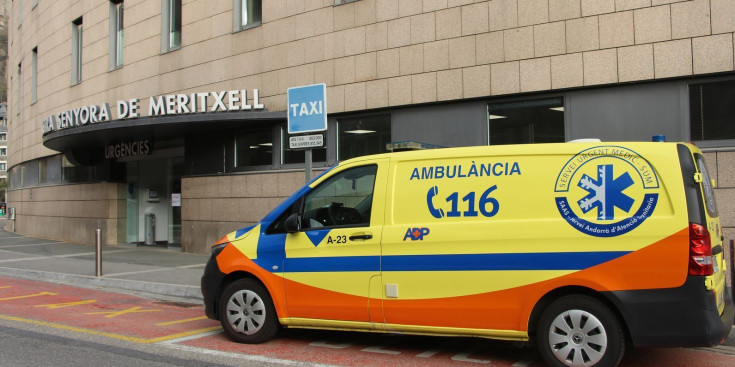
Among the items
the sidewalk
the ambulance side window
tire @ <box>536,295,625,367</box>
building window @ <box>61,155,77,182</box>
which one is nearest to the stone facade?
building window @ <box>61,155,77,182</box>

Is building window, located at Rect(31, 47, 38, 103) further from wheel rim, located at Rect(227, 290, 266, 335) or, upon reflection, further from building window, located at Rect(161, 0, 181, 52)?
wheel rim, located at Rect(227, 290, 266, 335)

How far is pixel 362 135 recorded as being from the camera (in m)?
12.9

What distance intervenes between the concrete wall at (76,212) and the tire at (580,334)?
17792 mm

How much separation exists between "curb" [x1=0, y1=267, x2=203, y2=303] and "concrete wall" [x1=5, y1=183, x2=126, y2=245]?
264 inches

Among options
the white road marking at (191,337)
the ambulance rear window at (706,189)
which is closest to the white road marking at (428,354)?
the white road marking at (191,337)

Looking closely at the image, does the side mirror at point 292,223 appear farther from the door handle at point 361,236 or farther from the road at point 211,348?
the road at point 211,348

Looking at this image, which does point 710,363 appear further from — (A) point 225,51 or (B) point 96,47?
(B) point 96,47

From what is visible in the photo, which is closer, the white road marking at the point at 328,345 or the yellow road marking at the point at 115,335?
the white road marking at the point at 328,345

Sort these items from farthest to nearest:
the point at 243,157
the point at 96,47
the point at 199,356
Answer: the point at 96,47
the point at 243,157
the point at 199,356

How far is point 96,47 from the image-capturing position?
20.0 m

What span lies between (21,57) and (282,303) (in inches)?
1076

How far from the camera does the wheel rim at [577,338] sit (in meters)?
4.81

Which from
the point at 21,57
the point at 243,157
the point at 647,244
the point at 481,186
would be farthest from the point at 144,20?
the point at 647,244

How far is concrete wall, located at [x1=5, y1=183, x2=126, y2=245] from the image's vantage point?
20.3m
